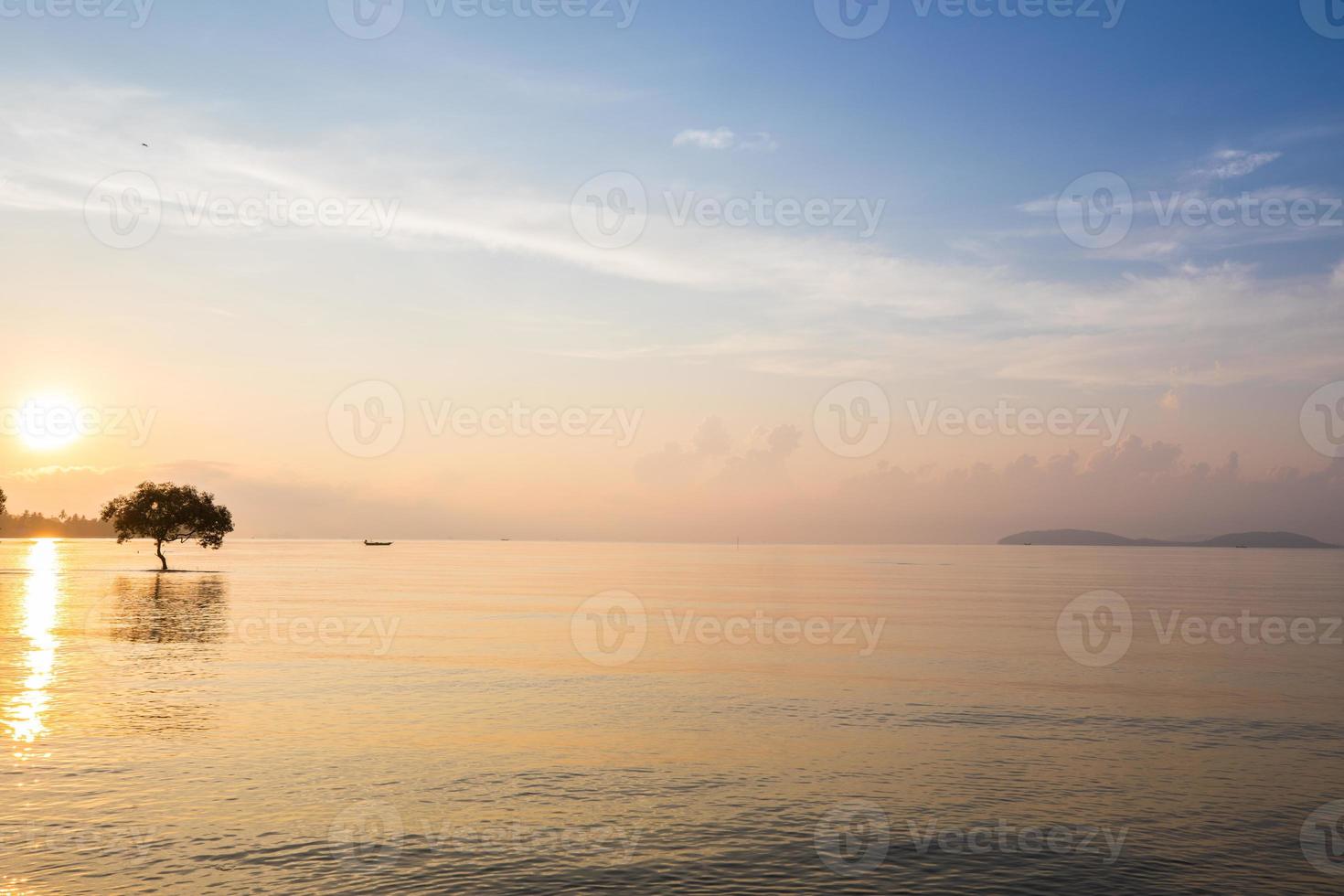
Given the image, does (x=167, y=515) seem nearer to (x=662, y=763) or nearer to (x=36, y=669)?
(x=36, y=669)

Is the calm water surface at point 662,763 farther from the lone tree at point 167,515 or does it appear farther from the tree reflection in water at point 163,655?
the lone tree at point 167,515

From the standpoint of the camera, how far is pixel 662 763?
36938mm

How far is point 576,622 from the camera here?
3762 inches

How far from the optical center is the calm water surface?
25.3 meters

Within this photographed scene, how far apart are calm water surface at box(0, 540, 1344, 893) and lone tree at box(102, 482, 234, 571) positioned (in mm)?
76279

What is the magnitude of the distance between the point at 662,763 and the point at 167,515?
143 m

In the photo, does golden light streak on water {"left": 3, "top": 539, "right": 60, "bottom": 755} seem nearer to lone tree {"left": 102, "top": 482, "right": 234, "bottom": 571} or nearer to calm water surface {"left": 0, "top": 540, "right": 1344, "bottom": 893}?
calm water surface {"left": 0, "top": 540, "right": 1344, "bottom": 893}

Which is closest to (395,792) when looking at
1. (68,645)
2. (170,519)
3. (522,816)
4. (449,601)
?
(522,816)

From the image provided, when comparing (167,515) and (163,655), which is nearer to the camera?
(163,655)

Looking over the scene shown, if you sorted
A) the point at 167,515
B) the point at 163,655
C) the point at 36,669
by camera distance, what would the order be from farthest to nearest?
the point at 167,515, the point at 163,655, the point at 36,669

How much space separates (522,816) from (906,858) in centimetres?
1173

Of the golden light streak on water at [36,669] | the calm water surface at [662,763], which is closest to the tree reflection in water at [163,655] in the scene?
the calm water surface at [662,763]

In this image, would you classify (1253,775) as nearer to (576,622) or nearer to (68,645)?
(576,622)

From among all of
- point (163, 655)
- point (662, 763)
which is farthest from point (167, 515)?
point (662, 763)
